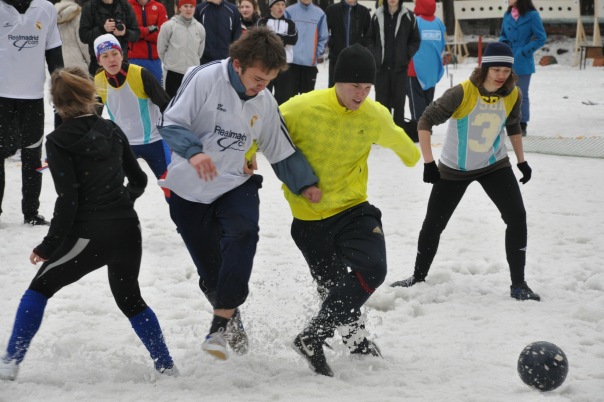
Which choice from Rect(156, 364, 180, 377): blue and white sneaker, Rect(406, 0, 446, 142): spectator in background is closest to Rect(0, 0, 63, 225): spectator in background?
Rect(156, 364, 180, 377): blue and white sneaker

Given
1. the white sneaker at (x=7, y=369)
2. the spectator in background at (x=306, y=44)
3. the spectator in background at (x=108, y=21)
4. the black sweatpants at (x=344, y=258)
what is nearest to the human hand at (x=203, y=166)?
the black sweatpants at (x=344, y=258)

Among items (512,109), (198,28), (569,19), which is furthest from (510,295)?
(569,19)

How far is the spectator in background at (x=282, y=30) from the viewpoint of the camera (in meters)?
11.2

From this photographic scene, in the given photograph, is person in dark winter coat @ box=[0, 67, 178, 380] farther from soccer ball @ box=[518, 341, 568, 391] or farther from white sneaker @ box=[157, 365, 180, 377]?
soccer ball @ box=[518, 341, 568, 391]

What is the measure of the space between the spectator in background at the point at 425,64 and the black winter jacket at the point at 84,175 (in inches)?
330

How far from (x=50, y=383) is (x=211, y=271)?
976 millimetres

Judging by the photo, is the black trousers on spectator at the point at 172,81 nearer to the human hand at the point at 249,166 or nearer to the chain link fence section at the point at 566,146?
the chain link fence section at the point at 566,146

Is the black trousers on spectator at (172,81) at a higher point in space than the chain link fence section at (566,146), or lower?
higher

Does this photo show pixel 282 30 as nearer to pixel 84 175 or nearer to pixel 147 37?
pixel 147 37

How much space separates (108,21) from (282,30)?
237 cm

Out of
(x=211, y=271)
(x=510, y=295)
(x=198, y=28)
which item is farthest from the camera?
(x=198, y=28)

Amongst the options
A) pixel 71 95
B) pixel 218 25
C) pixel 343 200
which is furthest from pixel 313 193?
pixel 218 25

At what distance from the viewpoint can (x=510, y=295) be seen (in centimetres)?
579

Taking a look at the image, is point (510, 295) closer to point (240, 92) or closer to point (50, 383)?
point (240, 92)
